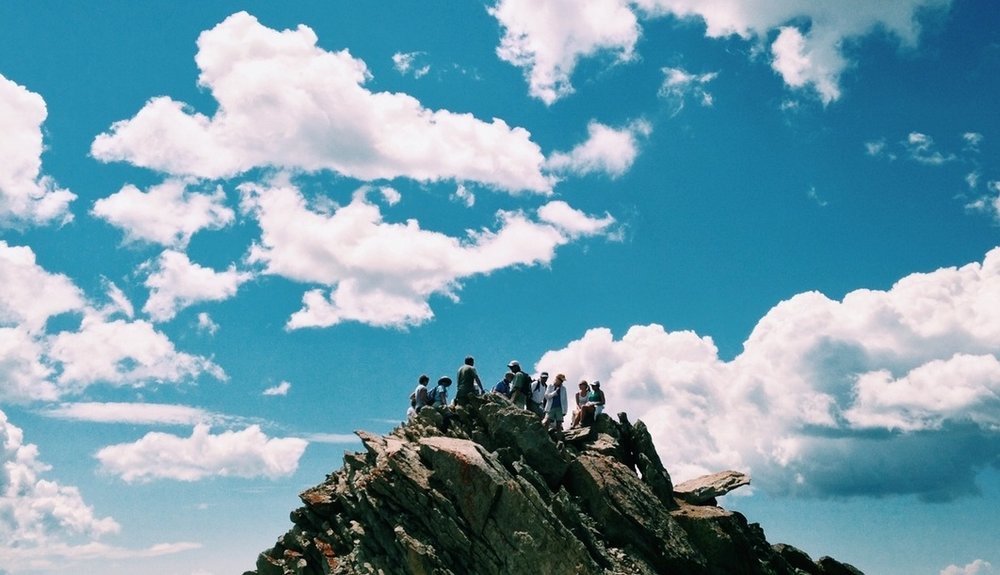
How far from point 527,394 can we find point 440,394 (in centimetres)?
513

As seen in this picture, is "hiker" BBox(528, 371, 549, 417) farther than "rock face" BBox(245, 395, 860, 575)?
Yes

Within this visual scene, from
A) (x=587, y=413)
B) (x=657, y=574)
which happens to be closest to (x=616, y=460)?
(x=587, y=413)

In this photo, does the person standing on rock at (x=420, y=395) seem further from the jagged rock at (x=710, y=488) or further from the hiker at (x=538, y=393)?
the jagged rock at (x=710, y=488)

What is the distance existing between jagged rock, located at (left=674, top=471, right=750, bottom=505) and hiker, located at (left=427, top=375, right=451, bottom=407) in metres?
15.3

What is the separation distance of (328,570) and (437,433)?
345 inches

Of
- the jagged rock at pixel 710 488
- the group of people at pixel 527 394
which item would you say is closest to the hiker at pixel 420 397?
the group of people at pixel 527 394

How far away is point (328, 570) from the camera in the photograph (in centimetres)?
4034

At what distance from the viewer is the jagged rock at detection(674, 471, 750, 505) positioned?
48.6m

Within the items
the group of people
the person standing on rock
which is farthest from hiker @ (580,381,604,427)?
the person standing on rock

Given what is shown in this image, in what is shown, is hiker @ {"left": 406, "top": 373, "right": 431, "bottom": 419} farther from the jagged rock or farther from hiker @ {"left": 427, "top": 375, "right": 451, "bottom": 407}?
the jagged rock

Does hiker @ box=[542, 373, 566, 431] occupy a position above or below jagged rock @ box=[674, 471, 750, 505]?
above

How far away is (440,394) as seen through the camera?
1834 inches

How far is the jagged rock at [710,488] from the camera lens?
159 ft

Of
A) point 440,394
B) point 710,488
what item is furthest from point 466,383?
point 710,488
